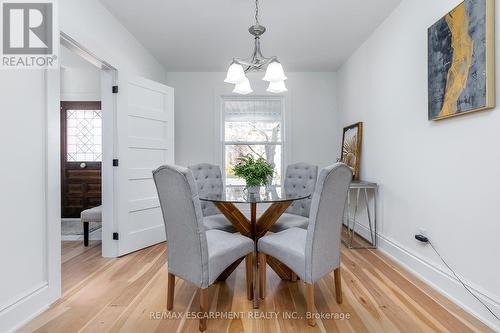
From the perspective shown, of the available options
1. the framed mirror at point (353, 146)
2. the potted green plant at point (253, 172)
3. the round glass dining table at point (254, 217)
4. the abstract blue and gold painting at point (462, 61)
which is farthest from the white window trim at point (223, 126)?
the abstract blue and gold painting at point (462, 61)

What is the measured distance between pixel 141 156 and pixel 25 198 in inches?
56.2

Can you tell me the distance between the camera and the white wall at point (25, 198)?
1558mm

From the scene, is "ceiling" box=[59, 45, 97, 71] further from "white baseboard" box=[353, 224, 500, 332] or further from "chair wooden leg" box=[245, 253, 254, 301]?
"white baseboard" box=[353, 224, 500, 332]

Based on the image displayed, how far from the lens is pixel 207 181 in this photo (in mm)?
2904

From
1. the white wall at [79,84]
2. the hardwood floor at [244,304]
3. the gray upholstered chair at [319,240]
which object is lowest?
the hardwood floor at [244,304]

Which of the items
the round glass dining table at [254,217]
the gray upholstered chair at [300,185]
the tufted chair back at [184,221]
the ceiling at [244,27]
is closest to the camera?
the tufted chair back at [184,221]

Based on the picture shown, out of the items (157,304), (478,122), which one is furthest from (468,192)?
(157,304)

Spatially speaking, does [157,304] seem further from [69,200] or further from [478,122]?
[69,200]

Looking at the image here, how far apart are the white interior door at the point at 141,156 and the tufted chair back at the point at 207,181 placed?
700mm

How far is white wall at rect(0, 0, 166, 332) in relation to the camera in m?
1.56

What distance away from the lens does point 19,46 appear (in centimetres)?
171

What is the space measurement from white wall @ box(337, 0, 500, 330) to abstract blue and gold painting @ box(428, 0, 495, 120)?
0.29 ft

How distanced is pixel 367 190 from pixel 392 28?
1856 millimetres

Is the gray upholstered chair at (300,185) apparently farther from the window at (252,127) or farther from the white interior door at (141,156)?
the white interior door at (141,156)
